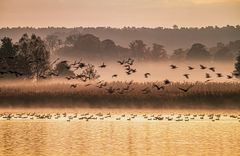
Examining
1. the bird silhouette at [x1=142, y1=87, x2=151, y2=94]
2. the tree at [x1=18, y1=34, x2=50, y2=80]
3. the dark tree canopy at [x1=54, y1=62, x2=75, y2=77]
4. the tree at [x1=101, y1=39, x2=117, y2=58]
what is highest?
the tree at [x1=101, y1=39, x2=117, y2=58]

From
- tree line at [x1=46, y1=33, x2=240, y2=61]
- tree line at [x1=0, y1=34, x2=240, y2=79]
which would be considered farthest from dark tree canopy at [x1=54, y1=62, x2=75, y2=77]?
tree line at [x1=46, y1=33, x2=240, y2=61]

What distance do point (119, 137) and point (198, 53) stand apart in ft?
313

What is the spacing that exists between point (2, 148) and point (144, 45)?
12192 cm

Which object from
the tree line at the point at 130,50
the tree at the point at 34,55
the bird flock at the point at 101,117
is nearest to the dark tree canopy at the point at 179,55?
the tree line at the point at 130,50

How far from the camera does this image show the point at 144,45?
17288cm

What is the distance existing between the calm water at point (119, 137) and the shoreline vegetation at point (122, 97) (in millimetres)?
2260

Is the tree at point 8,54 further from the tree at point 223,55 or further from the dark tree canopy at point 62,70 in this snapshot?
the tree at point 223,55

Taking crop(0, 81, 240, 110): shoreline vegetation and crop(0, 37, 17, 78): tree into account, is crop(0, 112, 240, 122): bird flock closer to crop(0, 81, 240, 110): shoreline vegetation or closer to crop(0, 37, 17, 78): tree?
crop(0, 81, 240, 110): shoreline vegetation

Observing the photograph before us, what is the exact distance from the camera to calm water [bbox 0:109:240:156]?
5219cm

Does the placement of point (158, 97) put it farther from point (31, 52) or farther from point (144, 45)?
point (144, 45)

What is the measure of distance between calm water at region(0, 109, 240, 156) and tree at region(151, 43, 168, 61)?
88412 mm

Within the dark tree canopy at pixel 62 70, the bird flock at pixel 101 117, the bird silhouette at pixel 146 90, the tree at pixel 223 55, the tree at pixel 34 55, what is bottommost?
the bird flock at pixel 101 117

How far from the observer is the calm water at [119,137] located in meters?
52.2

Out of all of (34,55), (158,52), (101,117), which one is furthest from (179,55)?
(101,117)
